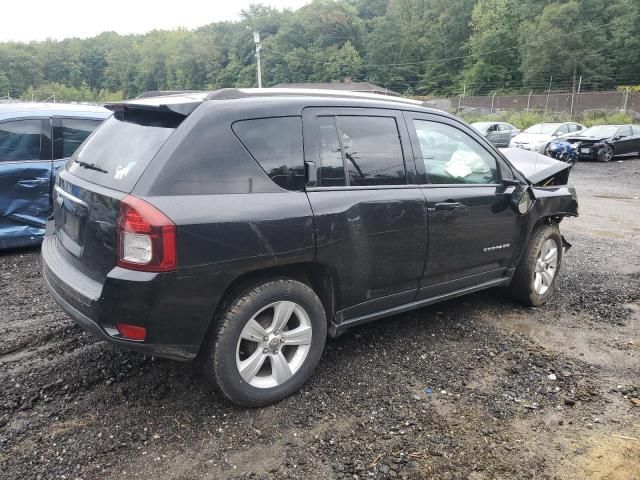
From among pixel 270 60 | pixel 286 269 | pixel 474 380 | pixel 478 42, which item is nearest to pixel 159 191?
pixel 286 269

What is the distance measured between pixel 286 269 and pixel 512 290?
2.60 m

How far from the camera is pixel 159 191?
2.63 m

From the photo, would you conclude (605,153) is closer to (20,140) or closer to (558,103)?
(20,140)

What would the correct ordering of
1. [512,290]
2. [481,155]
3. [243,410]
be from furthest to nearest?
[512,290], [481,155], [243,410]

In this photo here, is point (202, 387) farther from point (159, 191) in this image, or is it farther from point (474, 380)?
point (474, 380)

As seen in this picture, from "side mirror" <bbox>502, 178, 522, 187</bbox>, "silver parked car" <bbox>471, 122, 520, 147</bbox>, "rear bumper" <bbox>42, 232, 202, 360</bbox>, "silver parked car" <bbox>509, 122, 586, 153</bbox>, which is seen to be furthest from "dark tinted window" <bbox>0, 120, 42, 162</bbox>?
"silver parked car" <bbox>471, 122, 520, 147</bbox>

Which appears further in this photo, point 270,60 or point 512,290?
point 270,60

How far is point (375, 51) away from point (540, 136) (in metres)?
68.4

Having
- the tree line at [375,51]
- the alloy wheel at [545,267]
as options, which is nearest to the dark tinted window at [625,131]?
the alloy wheel at [545,267]

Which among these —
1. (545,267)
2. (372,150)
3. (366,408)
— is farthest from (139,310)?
(545,267)

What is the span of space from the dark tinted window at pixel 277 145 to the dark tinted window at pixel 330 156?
0.50 feet

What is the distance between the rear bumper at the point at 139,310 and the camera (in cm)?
260

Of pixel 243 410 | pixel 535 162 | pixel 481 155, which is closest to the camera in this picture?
pixel 243 410

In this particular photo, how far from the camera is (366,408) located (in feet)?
10.2
